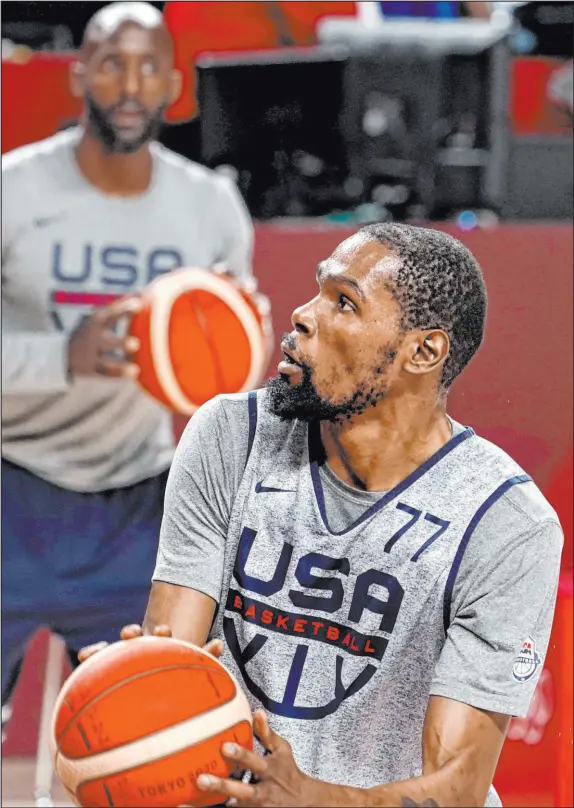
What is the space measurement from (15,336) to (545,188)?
5.98 ft

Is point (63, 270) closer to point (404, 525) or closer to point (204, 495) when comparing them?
point (204, 495)

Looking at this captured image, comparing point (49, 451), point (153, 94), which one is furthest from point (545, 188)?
point (49, 451)

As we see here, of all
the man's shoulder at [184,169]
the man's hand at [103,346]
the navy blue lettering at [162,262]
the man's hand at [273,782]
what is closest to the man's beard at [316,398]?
the man's hand at [273,782]

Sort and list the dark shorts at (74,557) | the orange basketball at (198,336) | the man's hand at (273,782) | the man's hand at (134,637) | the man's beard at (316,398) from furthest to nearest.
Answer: the dark shorts at (74,557), the orange basketball at (198,336), the man's beard at (316,398), the man's hand at (134,637), the man's hand at (273,782)

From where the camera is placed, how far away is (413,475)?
2.08 meters

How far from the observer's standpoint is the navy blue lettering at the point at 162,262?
13.2 ft

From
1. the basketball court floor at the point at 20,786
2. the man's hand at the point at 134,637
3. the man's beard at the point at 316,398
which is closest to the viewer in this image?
the man's hand at the point at 134,637

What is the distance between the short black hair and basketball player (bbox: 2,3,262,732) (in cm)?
200

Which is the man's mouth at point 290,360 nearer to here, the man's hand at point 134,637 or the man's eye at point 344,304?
the man's eye at point 344,304

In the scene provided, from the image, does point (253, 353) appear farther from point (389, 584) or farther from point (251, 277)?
point (389, 584)

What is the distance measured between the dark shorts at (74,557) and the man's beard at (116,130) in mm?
1111

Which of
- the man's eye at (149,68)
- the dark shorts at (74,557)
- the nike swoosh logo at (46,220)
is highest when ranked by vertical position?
the man's eye at (149,68)

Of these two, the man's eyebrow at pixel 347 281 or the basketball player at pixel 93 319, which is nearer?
the man's eyebrow at pixel 347 281

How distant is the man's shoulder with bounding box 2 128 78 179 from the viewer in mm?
4012
